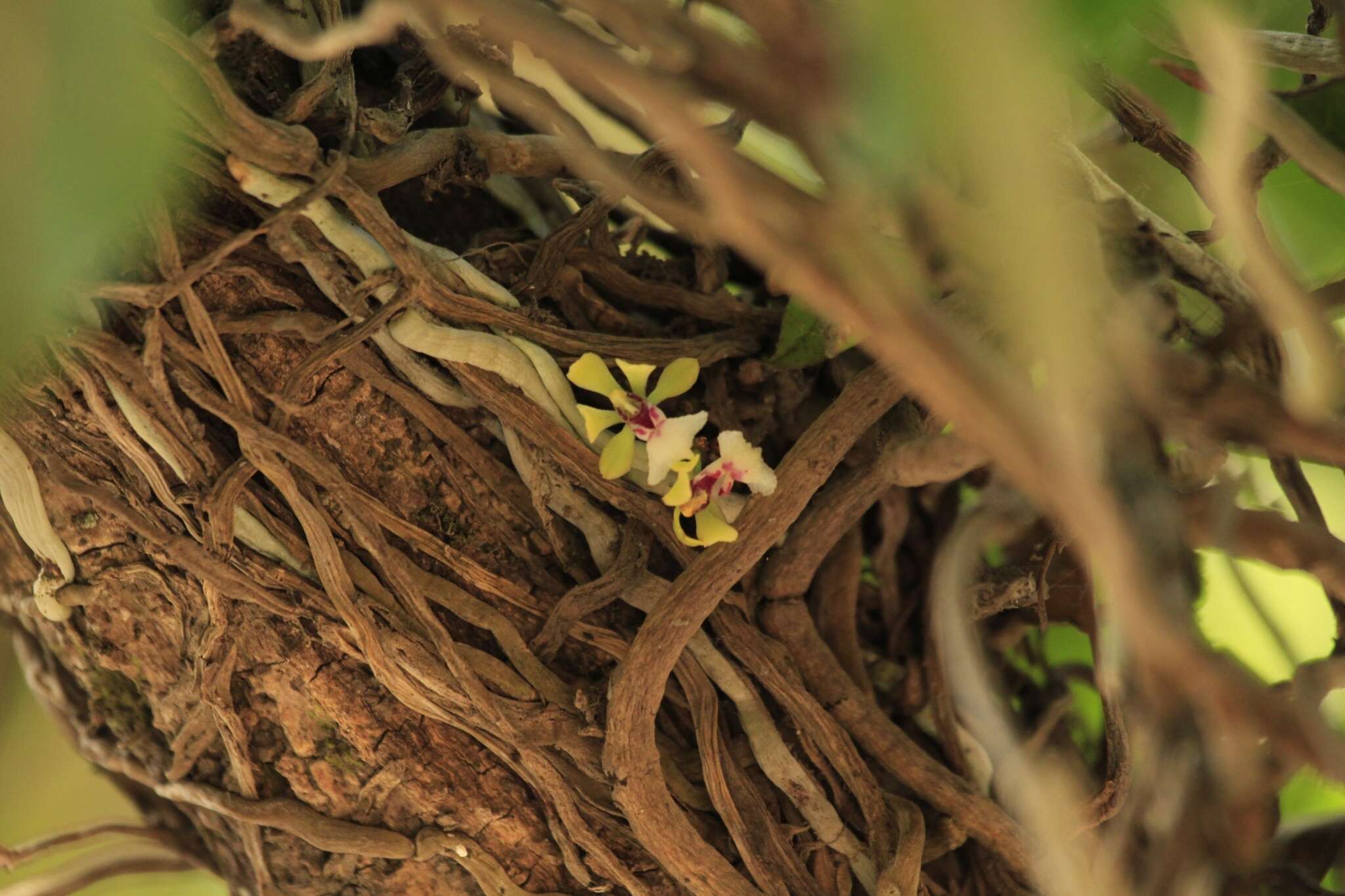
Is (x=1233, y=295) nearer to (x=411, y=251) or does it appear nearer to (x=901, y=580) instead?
(x=901, y=580)

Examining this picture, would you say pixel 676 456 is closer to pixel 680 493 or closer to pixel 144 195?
pixel 680 493

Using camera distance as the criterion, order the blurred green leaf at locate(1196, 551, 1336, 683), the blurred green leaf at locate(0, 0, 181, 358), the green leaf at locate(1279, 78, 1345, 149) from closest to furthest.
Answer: the blurred green leaf at locate(0, 0, 181, 358) → the green leaf at locate(1279, 78, 1345, 149) → the blurred green leaf at locate(1196, 551, 1336, 683)

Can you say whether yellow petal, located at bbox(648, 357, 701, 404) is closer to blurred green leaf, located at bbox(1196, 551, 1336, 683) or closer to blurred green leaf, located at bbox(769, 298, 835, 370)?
blurred green leaf, located at bbox(769, 298, 835, 370)

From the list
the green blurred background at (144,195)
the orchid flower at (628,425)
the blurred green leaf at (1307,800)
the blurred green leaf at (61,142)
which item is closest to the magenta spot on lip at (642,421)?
the orchid flower at (628,425)

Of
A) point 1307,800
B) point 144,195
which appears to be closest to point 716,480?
point 144,195

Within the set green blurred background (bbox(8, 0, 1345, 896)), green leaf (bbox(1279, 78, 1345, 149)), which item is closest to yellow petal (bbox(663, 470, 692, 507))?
green blurred background (bbox(8, 0, 1345, 896))

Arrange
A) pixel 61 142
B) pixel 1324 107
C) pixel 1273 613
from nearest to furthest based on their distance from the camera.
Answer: pixel 61 142, pixel 1324 107, pixel 1273 613

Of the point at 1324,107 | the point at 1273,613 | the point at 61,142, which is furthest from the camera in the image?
the point at 1273,613
